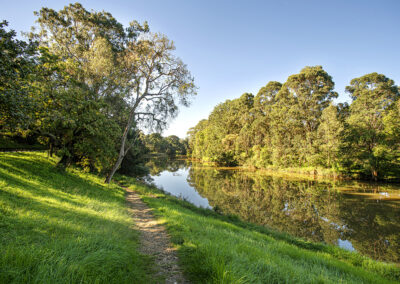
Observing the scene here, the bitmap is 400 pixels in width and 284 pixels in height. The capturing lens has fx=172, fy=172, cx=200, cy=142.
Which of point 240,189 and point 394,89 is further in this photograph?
point 394,89

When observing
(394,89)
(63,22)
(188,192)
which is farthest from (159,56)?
(394,89)

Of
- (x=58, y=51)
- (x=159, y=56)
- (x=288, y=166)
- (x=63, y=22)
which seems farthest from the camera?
(x=288, y=166)

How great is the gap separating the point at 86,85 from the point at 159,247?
12611 millimetres

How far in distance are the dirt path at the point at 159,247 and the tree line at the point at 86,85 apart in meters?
5.72

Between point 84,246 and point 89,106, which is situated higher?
point 89,106

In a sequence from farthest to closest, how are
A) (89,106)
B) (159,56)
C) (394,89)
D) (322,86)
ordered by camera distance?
1. (322,86)
2. (394,89)
3. (159,56)
4. (89,106)

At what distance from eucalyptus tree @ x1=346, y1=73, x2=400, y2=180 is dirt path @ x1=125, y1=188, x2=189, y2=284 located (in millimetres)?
31813

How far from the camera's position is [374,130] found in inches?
1017

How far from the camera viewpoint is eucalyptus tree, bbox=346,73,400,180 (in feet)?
80.1

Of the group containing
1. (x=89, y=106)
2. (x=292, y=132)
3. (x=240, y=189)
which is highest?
(x=292, y=132)

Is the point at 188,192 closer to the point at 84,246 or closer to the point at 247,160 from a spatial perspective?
the point at 84,246

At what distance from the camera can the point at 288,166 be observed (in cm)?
3822

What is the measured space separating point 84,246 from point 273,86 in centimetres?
5195

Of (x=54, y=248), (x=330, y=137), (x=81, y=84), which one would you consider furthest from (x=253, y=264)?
(x=330, y=137)
